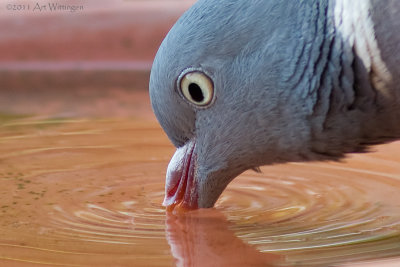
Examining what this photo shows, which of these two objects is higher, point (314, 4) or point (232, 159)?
point (314, 4)

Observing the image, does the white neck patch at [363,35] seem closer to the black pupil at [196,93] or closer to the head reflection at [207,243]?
the black pupil at [196,93]

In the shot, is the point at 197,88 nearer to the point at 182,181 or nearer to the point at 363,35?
the point at 182,181

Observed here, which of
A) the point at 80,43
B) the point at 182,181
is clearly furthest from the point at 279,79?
the point at 80,43

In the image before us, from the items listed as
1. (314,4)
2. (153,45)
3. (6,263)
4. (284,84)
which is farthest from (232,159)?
(153,45)

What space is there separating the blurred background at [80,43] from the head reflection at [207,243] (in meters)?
1.49

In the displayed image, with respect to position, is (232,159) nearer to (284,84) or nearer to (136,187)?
(284,84)

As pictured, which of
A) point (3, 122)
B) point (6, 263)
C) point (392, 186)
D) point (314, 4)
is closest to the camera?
point (6, 263)

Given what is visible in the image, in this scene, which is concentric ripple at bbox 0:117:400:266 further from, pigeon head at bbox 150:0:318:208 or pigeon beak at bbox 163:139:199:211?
pigeon head at bbox 150:0:318:208

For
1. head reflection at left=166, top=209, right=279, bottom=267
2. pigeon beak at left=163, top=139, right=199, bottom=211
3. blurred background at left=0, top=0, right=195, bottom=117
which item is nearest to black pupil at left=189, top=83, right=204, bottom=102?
pigeon beak at left=163, top=139, right=199, bottom=211

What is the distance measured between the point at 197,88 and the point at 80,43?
1809mm

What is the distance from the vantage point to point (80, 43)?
3572 mm

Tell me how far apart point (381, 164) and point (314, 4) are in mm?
703

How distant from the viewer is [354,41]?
175 centimetres

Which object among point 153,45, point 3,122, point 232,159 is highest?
point 153,45
